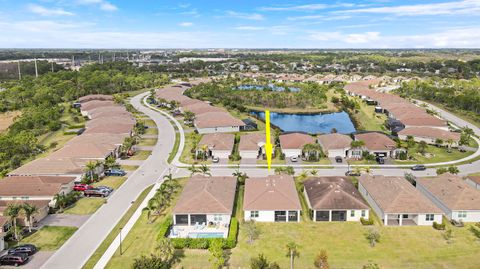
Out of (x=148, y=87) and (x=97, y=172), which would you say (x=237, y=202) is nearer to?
(x=97, y=172)

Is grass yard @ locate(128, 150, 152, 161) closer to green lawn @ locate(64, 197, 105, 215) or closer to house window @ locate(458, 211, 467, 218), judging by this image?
green lawn @ locate(64, 197, 105, 215)

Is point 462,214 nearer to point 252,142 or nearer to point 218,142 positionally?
point 252,142

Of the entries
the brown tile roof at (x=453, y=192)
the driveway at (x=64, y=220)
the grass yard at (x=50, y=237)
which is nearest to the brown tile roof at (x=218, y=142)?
the driveway at (x=64, y=220)

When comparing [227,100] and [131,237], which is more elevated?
[227,100]

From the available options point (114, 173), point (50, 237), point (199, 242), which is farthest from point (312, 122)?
point (50, 237)

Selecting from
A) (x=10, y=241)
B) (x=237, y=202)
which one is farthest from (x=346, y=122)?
(x=10, y=241)

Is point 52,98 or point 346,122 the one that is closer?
point 346,122

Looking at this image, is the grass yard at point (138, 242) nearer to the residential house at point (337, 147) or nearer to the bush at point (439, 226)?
the bush at point (439, 226)

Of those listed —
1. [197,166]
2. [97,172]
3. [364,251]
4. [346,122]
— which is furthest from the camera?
[346,122]
